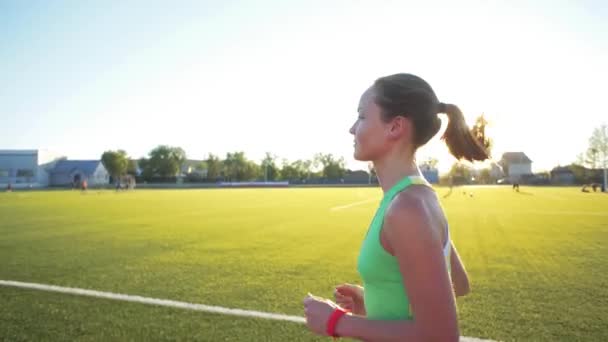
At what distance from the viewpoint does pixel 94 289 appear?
18.9 feet

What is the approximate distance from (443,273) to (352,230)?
37.0 feet

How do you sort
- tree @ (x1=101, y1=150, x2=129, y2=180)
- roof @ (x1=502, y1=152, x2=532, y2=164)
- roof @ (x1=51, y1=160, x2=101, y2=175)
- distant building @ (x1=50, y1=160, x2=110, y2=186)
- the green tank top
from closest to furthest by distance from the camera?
1. the green tank top
2. distant building @ (x1=50, y1=160, x2=110, y2=186)
3. roof @ (x1=51, y1=160, x2=101, y2=175)
4. tree @ (x1=101, y1=150, x2=129, y2=180)
5. roof @ (x1=502, y1=152, x2=532, y2=164)

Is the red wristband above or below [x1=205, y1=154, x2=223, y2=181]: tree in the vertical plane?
→ below

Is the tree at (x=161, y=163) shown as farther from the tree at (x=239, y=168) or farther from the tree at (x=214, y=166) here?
the tree at (x=239, y=168)

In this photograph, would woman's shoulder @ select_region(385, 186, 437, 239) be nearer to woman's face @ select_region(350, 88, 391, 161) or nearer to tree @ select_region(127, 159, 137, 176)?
woman's face @ select_region(350, 88, 391, 161)

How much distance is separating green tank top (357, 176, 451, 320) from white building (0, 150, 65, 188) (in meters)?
127

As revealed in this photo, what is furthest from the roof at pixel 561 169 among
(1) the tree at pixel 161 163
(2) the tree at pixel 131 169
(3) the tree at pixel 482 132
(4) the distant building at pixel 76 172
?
(4) the distant building at pixel 76 172

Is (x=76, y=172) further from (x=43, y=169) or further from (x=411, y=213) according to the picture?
(x=411, y=213)

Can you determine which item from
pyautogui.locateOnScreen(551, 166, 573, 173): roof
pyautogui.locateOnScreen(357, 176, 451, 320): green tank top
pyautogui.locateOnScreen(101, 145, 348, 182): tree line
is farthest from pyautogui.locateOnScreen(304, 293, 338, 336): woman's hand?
pyautogui.locateOnScreen(551, 166, 573, 173): roof

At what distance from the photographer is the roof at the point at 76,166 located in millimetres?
114875

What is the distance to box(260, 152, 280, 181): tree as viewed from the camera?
12112 cm

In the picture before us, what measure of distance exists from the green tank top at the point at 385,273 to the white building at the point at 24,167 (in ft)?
415

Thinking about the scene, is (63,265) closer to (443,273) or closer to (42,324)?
(42,324)

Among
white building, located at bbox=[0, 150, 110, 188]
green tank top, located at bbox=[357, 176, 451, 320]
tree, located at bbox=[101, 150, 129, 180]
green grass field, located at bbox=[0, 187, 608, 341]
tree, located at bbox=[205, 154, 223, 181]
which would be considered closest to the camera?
green tank top, located at bbox=[357, 176, 451, 320]
